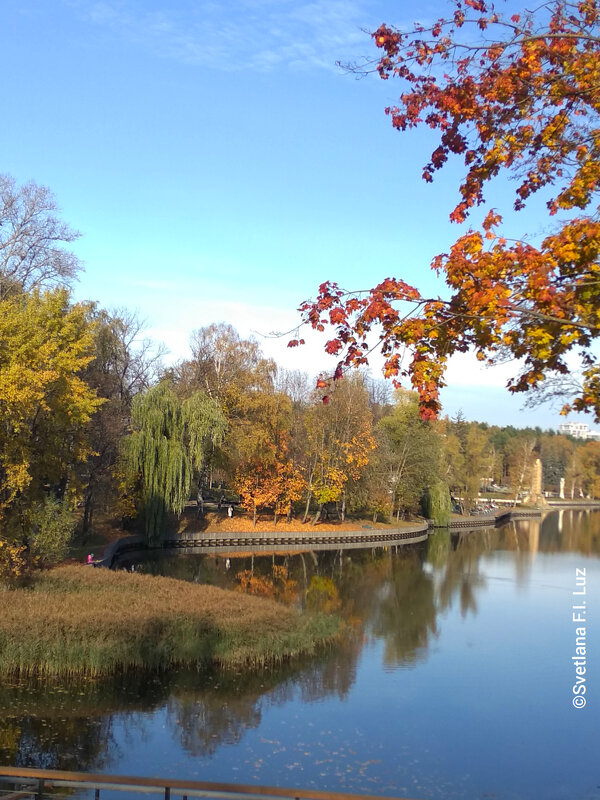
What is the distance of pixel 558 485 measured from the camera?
11731cm

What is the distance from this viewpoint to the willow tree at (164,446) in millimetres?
36750

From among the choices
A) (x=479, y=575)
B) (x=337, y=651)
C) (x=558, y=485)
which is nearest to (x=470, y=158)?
(x=337, y=651)

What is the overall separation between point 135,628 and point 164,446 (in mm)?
20760

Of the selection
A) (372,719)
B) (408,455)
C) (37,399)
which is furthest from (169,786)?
(408,455)

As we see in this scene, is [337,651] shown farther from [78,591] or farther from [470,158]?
[470,158]

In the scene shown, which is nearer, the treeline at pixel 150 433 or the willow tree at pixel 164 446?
the treeline at pixel 150 433

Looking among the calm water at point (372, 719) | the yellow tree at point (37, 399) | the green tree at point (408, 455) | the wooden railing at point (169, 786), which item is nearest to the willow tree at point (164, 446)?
the yellow tree at point (37, 399)

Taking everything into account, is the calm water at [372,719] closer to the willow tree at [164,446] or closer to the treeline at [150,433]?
the treeline at [150,433]

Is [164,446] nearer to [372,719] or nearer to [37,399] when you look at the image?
[37,399]

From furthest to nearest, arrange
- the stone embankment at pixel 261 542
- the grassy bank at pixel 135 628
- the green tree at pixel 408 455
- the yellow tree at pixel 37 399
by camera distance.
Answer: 1. the green tree at pixel 408 455
2. the stone embankment at pixel 261 542
3. the yellow tree at pixel 37 399
4. the grassy bank at pixel 135 628

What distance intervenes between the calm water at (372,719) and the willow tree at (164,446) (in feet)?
53.4

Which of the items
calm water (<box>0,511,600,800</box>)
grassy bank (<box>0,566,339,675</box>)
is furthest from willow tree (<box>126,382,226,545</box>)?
calm water (<box>0,511,600,800</box>)

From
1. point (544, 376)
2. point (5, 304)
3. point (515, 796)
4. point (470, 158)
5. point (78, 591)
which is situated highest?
point (5, 304)

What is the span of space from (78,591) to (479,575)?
19716 millimetres
